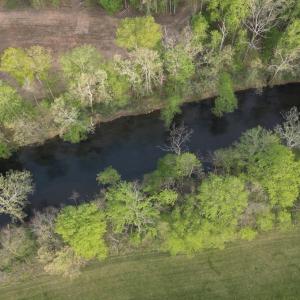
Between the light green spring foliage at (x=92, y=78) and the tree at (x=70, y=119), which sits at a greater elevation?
the light green spring foliage at (x=92, y=78)

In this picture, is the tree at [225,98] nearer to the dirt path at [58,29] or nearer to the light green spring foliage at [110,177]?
the light green spring foliage at [110,177]

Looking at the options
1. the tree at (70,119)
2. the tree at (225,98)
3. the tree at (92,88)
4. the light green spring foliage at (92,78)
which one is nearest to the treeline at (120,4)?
the light green spring foliage at (92,78)

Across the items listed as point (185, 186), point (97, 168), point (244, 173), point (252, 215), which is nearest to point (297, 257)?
point (252, 215)

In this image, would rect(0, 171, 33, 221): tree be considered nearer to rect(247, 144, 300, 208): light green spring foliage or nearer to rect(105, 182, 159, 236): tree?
rect(105, 182, 159, 236): tree

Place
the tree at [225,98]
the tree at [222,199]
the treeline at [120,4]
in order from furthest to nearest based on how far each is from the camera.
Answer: the treeline at [120,4]
the tree at [225,98]
the tree at [222,199]

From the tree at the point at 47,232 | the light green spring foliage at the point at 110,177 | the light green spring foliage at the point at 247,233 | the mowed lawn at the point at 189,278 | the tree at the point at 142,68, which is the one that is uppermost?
the tree at the point at 142,68

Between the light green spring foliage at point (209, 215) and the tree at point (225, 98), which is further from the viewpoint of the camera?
the tree at point (225, 98)

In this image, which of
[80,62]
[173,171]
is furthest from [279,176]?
[80,62]
